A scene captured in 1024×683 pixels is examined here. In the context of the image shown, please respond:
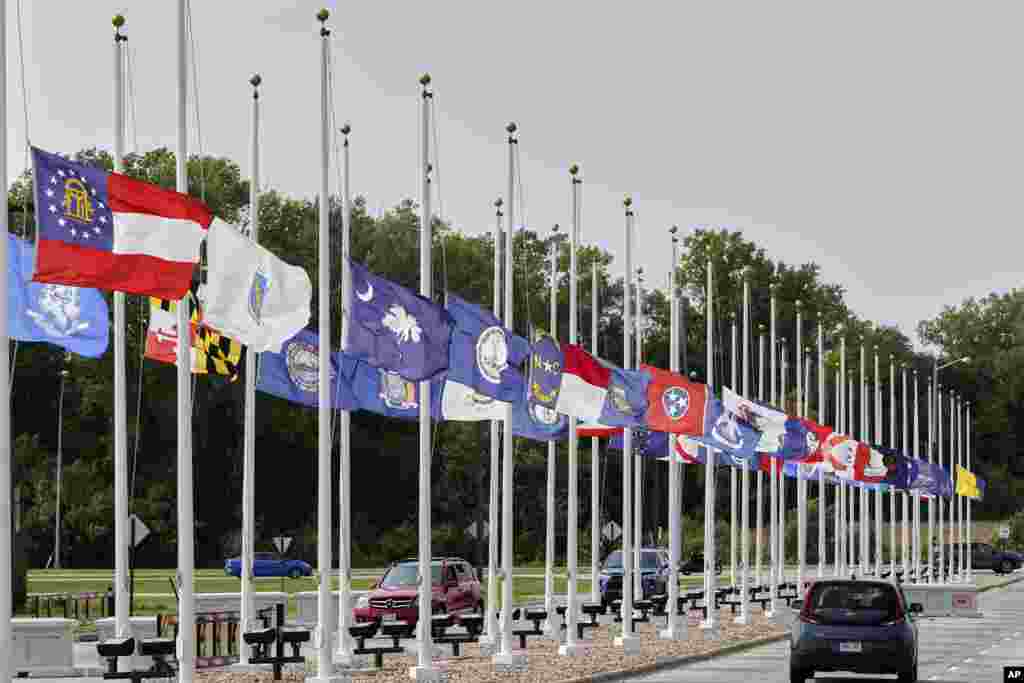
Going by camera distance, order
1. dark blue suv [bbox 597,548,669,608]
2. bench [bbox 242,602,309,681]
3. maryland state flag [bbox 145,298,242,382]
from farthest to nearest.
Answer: dark blue suv [bbox 597,548,669,608], bench [bbox 242,602,309,681], maryland state flag [bbox 145,298,242,382]

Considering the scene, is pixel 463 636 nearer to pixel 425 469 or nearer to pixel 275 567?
pixel 425 469

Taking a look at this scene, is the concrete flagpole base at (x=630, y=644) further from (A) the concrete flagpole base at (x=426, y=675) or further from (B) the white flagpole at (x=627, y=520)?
(A) the concrete flagpole base at (x=426, y=675)

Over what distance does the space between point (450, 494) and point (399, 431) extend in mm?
5744

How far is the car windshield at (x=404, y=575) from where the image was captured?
4747cm

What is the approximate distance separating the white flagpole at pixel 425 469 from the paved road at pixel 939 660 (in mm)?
3709

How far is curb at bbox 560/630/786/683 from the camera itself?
31.5 meters

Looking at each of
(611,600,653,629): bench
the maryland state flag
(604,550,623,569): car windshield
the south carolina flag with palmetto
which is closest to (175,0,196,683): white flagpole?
the south carolina flag with palmetto

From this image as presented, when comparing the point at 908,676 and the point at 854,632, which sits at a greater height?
the point at 854,632

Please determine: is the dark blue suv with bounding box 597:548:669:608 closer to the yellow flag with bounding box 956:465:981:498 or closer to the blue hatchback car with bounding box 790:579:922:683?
the yellow flag with bounding box 956:465:981:498

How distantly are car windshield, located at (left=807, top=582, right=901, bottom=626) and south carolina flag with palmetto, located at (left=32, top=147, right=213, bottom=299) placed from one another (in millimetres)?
11300

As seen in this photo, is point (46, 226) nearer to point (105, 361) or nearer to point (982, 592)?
point (982, 592)

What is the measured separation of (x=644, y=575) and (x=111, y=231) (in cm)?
4342

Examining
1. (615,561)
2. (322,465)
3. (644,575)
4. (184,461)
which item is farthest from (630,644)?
(615,561)

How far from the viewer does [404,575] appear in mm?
48062
